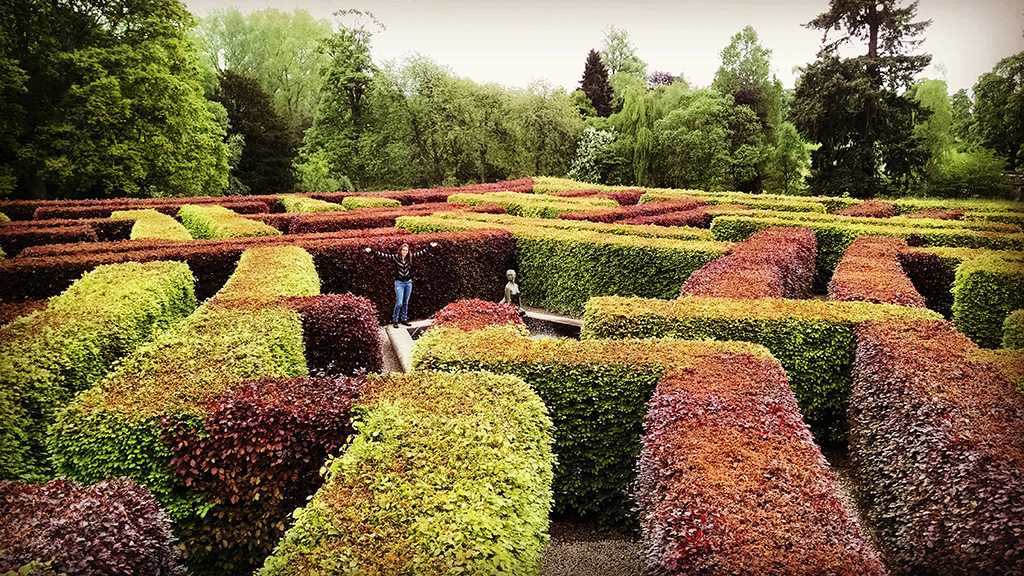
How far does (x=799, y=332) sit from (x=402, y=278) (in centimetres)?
812

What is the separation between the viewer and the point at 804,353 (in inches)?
283

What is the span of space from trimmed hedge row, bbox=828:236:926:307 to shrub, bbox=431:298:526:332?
515 cm

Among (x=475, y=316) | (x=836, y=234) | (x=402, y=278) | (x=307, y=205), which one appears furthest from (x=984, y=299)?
(x=307, y=205)

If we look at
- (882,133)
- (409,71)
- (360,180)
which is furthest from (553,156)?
(882,133)

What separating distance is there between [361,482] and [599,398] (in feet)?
9.72

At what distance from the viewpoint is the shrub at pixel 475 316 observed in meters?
7.48

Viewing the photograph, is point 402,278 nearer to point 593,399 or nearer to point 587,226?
point 587,226

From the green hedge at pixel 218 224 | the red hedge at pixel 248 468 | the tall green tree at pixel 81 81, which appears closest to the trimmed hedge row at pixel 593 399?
the red hedge at pixel 248 468

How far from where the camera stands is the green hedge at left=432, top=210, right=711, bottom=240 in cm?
1370

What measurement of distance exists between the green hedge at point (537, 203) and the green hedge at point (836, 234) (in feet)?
17.8

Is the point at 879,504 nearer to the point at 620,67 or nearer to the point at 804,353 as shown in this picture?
the point at 804,353

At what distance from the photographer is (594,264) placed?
516 inches

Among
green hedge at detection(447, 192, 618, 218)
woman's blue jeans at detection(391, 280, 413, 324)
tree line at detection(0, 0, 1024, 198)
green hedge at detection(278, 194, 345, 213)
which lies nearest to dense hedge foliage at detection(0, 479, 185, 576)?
tree line at detection(0, 0, 1024, 198)

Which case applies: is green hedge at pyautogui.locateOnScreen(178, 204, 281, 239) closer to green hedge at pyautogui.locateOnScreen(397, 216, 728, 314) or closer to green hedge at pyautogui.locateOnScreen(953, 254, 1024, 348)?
green hedge at pyautogui.locateOnScreen(397, 216, 728, 314)
